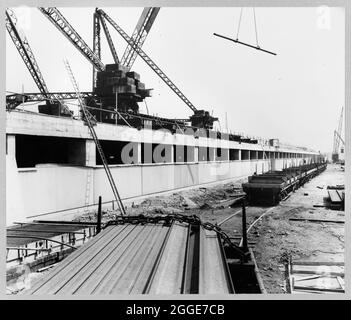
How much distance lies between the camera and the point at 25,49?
2114cm

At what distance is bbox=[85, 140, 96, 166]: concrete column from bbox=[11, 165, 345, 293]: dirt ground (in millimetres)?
2674

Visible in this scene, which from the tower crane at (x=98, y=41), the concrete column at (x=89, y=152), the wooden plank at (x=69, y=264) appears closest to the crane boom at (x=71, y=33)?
the tower crane at (x=98, y=41)

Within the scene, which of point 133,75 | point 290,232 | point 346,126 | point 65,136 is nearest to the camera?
point 346,126

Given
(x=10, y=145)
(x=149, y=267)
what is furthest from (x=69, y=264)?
(x=10, y=145)

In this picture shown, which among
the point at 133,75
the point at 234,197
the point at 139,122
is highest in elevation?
the point at 133,75

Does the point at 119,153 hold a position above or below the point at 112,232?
above

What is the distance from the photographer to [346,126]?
5.40 meters

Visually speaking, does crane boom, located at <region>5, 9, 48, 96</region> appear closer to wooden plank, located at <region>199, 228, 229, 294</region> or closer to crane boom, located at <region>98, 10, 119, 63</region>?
crane boom, located at <region>98, 10, 119, 63</region>

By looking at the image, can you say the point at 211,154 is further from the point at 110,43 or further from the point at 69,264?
the point at 69,264

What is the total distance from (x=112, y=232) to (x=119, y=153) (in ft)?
48.8

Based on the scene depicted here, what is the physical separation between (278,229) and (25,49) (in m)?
19.4

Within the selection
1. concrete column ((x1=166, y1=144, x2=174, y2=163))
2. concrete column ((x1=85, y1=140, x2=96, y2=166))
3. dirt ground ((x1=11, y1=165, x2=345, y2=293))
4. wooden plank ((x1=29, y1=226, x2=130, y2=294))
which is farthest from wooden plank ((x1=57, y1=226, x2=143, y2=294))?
concrete column ((x1=166, y1=144, x2=174, y2=163))
